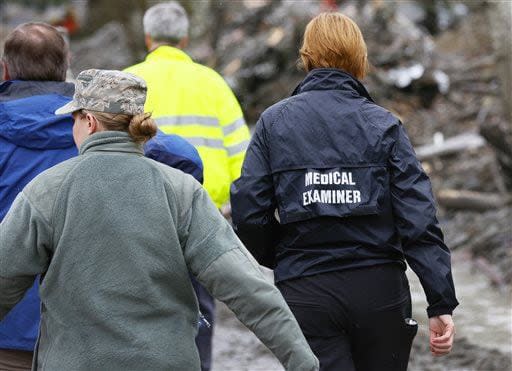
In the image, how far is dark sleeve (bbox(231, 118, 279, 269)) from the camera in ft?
13.9

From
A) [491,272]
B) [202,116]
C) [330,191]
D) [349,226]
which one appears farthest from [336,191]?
[491,272]

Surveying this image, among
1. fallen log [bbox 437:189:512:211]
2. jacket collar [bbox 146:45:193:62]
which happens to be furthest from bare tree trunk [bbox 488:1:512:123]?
jacket collar [bbox 146:45:193:62]

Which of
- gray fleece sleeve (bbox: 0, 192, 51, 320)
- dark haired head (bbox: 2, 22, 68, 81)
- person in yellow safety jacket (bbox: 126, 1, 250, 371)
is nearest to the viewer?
gray fleece sleeve (bbox: 0, 192, 51, 320)

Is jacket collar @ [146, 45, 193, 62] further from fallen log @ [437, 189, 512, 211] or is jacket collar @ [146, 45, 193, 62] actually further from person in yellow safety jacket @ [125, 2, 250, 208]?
fallen log @ [437, 189, 512, 211]

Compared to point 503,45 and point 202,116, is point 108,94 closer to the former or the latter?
point 202,116

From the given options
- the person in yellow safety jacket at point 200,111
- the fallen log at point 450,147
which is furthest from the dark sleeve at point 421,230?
the fallen log at point 450,147

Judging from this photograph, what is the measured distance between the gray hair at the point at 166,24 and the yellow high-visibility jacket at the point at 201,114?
17 cm

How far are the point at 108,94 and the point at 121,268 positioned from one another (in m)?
0.57

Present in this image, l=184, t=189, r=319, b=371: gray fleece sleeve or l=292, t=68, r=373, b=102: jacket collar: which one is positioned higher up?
l=292, t=68, r=373, b=102: jacket collar

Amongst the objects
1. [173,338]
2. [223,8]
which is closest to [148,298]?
[173,338]

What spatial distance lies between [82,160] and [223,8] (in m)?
20.8

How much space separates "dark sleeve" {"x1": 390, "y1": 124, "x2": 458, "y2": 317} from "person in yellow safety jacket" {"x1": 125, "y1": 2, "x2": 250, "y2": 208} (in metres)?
1.65

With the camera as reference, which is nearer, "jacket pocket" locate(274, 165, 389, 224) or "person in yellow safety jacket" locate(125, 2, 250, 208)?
"jacket pocket" locate(274, 165, 389, 224)

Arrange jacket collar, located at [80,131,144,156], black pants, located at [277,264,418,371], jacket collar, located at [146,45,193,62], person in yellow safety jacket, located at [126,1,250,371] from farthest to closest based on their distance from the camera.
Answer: jacket collar, located at [146,45,193,62] → person in yellow safety jacket, located at [126,1,250,371] → black pants, located at [277,264,418,371] → jacket collar, located at [80,131,144,156]
